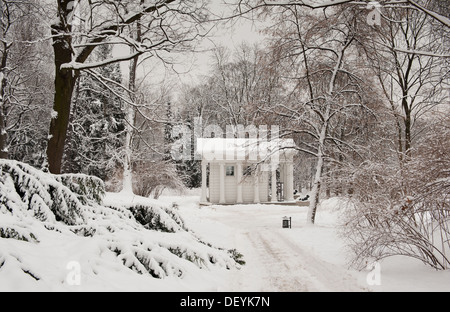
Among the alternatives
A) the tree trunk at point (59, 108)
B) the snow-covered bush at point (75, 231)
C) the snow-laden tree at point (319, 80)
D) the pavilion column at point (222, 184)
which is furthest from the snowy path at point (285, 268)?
the pavilion column at point (222, 184)

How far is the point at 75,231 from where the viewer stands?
479cm

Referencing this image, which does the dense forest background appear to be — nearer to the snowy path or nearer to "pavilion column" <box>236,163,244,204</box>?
the snowy path

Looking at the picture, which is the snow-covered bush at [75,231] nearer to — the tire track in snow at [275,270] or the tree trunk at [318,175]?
the tire track in snow at [275,270]

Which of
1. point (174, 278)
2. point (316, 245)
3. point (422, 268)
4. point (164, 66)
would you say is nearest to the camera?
point (174, 278)

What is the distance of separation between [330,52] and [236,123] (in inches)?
776

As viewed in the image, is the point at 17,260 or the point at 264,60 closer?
the point at 17,260

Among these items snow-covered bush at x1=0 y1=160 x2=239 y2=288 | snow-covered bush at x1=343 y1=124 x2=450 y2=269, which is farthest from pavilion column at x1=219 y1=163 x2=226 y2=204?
snow-covered bush at x1=0 y1=160 x2=239 y2=288

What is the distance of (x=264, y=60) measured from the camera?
13.7 metres

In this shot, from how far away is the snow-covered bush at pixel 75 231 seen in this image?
3.85 m

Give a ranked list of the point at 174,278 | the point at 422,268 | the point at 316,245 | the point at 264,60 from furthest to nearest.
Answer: the point at 264,60, the point at 316,245, the point at 422,268, the point at 174,278

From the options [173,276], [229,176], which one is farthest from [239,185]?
[173,276]

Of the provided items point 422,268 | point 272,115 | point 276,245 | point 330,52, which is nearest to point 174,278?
point 422,268

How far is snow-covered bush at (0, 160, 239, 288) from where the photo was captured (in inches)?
152

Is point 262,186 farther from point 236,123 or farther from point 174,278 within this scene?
point 174,278
